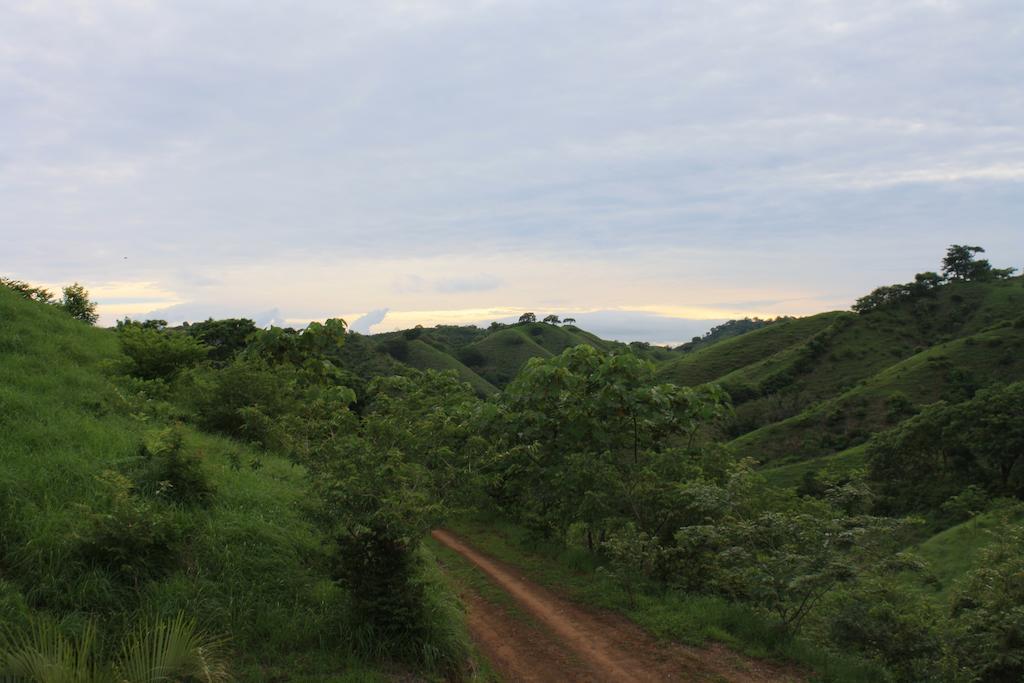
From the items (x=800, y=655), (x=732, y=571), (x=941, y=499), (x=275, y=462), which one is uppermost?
(x=275, y=462)

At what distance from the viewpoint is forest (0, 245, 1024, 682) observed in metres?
5.79

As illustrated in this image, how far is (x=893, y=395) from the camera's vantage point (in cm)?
5788

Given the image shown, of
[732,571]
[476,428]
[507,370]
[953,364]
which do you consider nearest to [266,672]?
[732,571]

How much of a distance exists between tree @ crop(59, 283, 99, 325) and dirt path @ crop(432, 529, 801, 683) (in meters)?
14.3

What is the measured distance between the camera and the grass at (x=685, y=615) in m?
7.42

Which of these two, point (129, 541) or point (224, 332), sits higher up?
point (224, 332)

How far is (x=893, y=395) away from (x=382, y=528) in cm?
6254

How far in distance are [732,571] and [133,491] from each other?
723cm

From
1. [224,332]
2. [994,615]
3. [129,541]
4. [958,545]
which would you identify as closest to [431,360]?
[224,332]

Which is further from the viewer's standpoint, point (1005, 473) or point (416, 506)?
point (1005, 473)

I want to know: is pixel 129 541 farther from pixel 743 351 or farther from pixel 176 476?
pixel 743 351

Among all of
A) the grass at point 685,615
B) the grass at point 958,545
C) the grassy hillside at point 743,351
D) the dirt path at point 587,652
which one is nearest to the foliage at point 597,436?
the grass at point 685,615

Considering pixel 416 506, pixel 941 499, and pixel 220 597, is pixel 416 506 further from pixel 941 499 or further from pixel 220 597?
pixel 941 499

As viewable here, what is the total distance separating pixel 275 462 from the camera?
11047 millimetres
